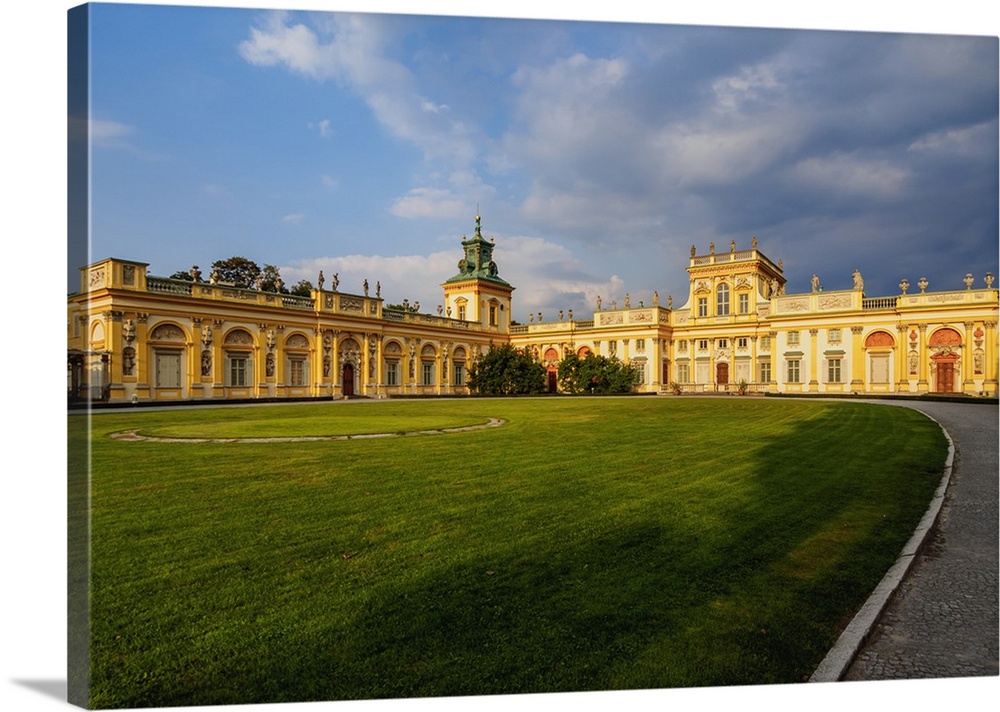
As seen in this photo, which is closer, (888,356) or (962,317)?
(962,317)

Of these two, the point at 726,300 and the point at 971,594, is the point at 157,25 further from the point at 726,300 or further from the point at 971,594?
the point at 726,300

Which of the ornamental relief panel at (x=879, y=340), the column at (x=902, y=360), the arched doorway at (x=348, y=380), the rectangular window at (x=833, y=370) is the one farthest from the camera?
the rectangular window at (x=833, y=370)

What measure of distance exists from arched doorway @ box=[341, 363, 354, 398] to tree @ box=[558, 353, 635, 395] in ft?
44.8

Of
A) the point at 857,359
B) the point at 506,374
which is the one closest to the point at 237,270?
the point at 506,374

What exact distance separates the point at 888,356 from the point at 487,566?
1395 inches

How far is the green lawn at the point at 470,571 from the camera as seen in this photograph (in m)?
2.88

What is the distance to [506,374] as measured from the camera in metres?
38.3

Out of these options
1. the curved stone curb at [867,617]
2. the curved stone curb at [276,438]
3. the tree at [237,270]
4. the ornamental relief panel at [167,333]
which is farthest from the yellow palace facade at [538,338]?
the curved stone curb at [867,617]

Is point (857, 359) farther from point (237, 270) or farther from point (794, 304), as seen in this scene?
point (237, 270)

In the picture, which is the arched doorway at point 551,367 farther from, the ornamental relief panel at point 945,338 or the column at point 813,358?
the ornamental relief panel at point 945,338

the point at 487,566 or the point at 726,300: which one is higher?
the point at 726,300

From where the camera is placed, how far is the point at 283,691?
270 centimetres

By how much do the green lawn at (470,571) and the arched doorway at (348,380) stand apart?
24.6 m

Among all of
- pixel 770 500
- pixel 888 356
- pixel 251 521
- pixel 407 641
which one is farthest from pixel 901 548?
pixel 888 356
